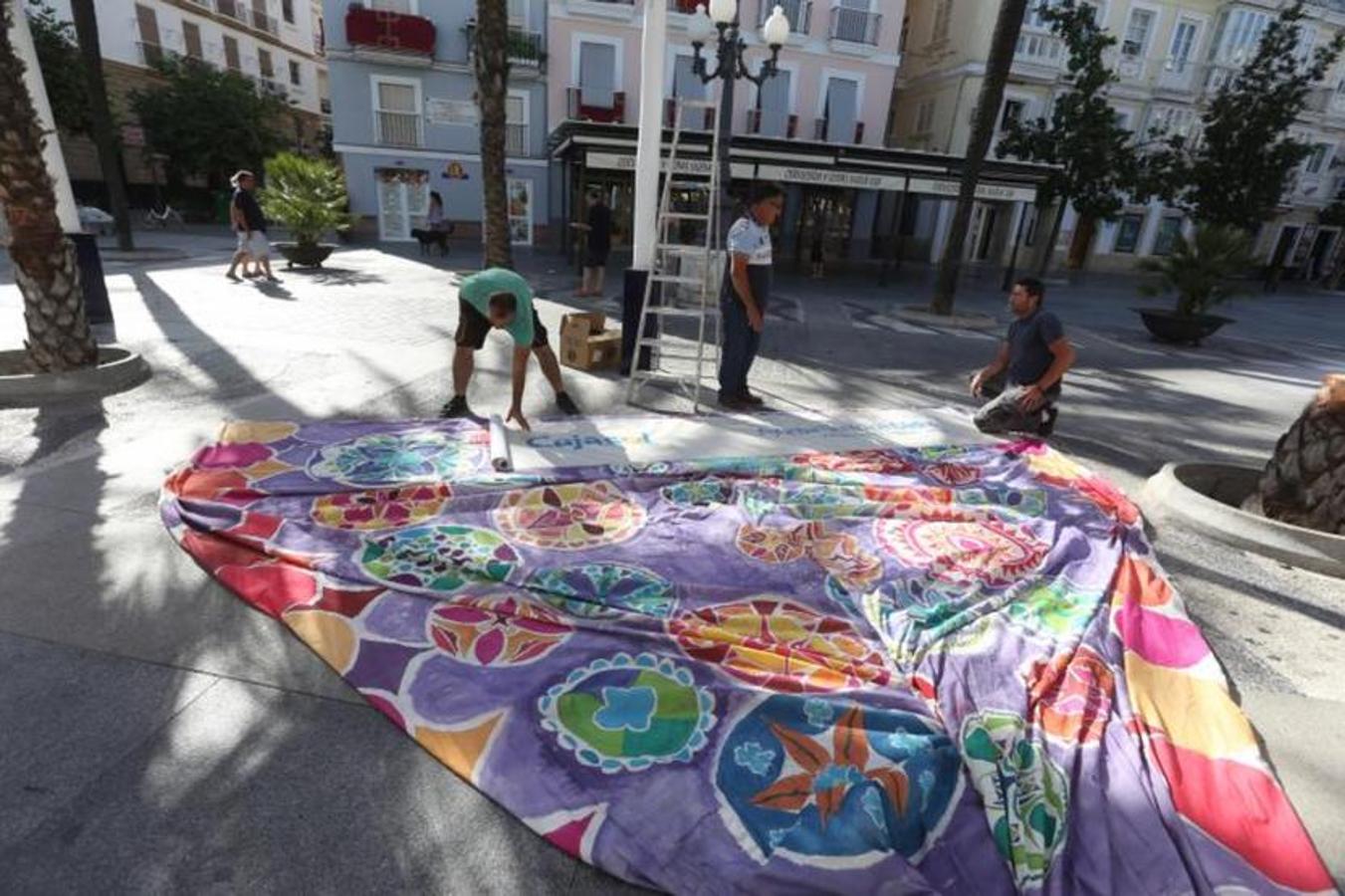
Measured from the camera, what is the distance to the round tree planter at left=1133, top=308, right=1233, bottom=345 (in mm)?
11312

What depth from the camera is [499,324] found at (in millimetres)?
4797

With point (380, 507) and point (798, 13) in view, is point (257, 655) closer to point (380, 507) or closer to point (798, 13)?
point (380, 507)

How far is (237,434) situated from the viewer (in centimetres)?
453

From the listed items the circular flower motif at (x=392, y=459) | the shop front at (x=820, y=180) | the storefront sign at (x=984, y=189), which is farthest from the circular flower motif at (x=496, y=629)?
the storefront sign at (x=984, y=189)

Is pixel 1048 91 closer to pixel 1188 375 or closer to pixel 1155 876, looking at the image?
pixel 1188 375

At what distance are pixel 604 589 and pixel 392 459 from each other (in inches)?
79.4

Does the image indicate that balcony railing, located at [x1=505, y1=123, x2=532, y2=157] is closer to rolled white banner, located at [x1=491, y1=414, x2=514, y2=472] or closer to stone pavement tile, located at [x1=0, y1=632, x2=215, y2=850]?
rolled white banner, located at [x1=491, y1=414, x2=514, y2=472]

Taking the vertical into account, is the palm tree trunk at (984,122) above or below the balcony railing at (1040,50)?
below

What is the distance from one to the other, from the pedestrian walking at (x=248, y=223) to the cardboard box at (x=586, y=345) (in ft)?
20.1

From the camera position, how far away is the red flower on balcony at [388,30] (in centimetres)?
2066

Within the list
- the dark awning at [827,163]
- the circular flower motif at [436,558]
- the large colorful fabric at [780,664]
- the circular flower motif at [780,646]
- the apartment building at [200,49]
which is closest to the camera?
the large colorful fabric at [780,664]

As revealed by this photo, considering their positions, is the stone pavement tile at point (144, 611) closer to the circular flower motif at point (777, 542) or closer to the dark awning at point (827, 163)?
the circular flower motif at point (777, 542)

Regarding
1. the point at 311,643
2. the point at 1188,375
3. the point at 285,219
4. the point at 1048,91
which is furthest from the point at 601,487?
the point at 1048,91

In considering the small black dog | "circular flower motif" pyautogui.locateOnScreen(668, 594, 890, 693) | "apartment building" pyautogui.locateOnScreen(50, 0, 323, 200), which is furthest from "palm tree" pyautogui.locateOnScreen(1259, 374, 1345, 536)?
"apartment building" pyautogui.locateOnScreen(50, 0, 323, 200)
